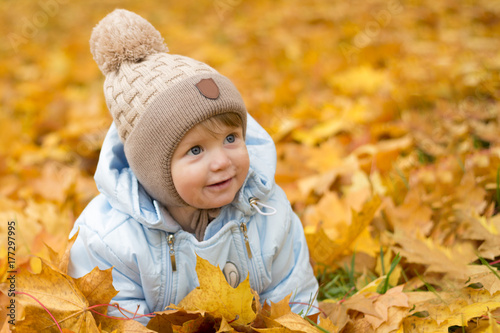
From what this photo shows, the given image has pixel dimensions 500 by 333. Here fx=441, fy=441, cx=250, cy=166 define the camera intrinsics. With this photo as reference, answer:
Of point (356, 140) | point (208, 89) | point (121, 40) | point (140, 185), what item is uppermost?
point (121, 40)

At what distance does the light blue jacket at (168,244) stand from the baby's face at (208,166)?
10 centimetres

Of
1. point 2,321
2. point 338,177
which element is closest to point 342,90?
point 338,177

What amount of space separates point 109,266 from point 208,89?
0.64 m

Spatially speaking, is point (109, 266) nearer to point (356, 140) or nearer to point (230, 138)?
point (230, 138)

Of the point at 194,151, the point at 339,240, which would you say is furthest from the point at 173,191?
the point at 339,240

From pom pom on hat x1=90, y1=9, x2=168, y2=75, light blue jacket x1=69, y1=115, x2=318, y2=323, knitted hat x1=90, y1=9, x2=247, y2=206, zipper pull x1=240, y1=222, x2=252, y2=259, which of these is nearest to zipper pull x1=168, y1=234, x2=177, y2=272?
light blue jacket x1=69, y1=115, x2=318, y2=323

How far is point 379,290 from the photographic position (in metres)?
1.55

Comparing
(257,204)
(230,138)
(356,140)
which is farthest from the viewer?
(356,140)

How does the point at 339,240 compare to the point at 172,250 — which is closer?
the point at 172,250

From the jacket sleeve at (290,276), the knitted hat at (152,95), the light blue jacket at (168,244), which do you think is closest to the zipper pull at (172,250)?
the light blue jacket at (168,244)

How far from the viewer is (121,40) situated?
1.37 metres

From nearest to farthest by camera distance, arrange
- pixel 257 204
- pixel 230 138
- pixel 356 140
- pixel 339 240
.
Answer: pixel 230 138, pixel 257 204, pixel 339 240, pixel 356 140

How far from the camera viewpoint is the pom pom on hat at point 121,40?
4.52ft

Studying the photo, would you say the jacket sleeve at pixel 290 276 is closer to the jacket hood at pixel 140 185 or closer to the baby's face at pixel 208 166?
the jacket hood at pixel 140 185
